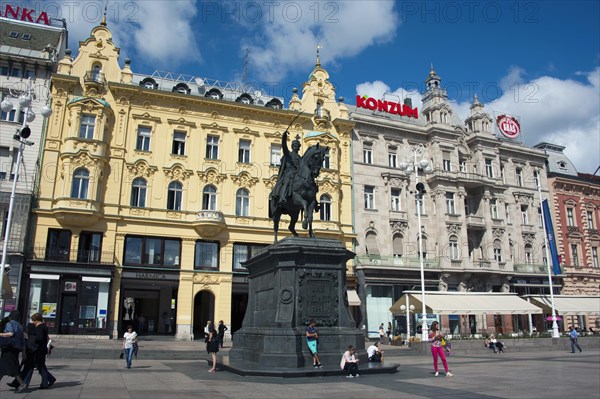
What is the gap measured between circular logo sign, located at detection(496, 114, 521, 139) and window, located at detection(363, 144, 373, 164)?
53.1 feet

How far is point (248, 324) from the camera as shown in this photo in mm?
15984

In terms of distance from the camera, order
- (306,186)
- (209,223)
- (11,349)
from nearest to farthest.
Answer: (11,349), (306,186), (209,223)

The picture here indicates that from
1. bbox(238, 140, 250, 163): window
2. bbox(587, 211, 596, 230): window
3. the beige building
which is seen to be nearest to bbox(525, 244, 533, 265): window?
the beige building

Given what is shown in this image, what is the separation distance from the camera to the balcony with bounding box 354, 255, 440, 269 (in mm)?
38469

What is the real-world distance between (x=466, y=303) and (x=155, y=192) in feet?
74.7

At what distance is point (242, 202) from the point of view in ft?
122

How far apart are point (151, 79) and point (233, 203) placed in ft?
38.7

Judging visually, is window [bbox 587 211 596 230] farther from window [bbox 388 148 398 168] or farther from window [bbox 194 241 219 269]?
window [bbox 194 241 219 269]

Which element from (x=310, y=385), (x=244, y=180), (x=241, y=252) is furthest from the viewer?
(x=244, y=180)

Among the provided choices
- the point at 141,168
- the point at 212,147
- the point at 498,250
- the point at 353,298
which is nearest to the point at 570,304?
the point at 498,250

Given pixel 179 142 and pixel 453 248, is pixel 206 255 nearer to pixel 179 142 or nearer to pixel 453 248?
pixel 179 142

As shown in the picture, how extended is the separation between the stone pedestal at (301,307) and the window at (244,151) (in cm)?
2431

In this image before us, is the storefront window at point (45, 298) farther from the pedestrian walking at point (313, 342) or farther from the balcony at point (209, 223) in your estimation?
the pedestrian walking at point (313, 342)

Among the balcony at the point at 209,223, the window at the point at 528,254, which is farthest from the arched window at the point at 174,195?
the window at the point at 528,254
